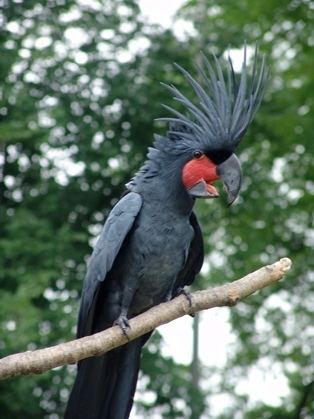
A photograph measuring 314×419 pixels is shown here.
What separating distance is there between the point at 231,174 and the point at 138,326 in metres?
1.18

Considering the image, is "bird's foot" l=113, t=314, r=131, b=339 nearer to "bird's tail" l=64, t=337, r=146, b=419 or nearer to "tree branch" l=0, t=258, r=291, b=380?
"tree branch" l=0, t=258, r=291, b=380

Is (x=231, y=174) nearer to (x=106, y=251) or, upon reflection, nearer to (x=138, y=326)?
(x=106, y=251)

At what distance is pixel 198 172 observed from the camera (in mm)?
5469

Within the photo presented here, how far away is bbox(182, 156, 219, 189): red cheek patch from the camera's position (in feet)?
17.8

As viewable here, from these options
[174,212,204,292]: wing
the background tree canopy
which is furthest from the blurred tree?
[174,212,204,292]: wing

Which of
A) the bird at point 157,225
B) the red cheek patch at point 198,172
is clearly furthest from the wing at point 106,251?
the red cheek patch at point 198,172

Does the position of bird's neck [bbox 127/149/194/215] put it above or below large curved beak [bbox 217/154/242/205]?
below

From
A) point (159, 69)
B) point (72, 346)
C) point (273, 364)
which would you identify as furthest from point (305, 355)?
point (72, 346)

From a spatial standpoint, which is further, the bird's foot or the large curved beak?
the large curved beak

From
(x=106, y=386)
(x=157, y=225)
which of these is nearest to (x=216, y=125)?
(x=157, y=225)

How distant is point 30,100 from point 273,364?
5.98 m

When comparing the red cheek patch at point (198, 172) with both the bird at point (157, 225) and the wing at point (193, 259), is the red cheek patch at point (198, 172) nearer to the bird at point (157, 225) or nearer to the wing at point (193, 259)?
the bird at point (157, 225)

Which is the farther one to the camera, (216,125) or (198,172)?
(198,172)

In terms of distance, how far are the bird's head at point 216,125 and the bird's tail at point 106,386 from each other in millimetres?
1272
